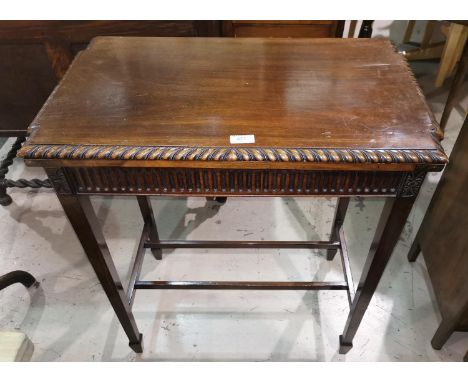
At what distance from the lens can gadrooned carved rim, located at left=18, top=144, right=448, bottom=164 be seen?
2.68ft

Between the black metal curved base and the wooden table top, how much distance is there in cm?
88

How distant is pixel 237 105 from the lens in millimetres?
968

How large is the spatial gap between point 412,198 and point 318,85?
37 cm

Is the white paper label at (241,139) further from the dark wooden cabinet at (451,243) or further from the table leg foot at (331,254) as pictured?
the table leg foot at (331,254)

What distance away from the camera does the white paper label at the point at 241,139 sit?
86cm

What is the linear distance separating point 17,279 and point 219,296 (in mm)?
824

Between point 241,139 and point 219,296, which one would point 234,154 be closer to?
point 241,139

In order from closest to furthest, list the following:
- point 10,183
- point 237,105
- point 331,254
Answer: point 237,105 < point 331,254 < point 10,183

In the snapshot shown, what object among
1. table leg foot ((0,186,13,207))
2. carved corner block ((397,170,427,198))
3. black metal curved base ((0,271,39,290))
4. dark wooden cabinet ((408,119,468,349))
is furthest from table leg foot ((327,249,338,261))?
table leg foot ((0,186,13,207))

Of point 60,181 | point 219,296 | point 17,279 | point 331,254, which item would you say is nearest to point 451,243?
point 331,254

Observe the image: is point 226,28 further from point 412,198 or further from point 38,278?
point 38,278

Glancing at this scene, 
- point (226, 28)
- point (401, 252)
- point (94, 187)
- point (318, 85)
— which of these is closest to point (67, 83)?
point (94, 187)

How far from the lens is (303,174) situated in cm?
89

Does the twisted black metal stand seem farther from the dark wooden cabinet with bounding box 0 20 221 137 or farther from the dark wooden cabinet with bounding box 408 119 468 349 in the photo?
the dark wooden cabinet with bounding box 408 119 468 349
